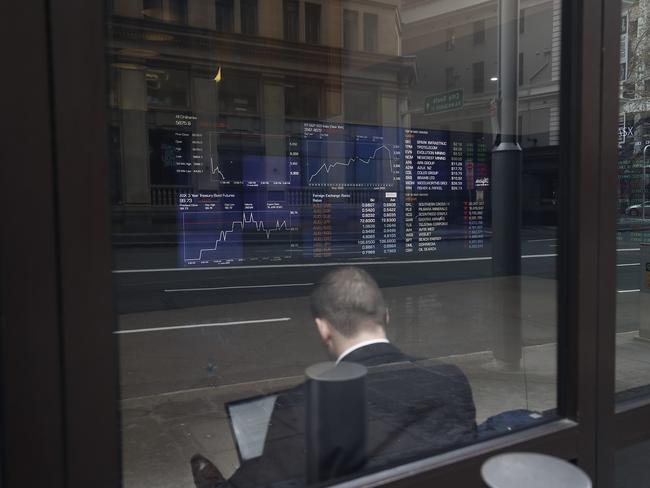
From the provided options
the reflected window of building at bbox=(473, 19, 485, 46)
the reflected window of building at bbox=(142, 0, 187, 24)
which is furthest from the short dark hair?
the reflected window of building at bbox=(473, 19, 485, 46)

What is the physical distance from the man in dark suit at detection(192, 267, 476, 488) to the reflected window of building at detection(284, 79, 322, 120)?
4448mm

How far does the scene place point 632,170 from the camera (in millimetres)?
2814

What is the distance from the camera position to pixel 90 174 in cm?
102

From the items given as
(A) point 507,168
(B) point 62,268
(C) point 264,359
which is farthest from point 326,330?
(C) point 264,359

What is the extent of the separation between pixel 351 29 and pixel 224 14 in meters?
1.42

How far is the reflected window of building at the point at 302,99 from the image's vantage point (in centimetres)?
689

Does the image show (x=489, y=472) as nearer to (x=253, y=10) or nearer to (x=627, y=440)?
(x=627, y=440)

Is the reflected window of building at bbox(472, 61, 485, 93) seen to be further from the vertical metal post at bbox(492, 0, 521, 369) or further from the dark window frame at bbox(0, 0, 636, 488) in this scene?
the dark window frame at bbox(0, 0, 636, 488)

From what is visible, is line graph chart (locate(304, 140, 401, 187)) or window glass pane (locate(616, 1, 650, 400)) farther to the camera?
line graph chart (locate(304, 140, 401, 187))

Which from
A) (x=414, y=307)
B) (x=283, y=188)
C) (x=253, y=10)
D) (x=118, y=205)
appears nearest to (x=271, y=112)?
(x=253, y=10)

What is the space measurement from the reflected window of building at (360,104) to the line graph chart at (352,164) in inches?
24.8

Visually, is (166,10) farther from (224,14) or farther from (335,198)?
(335,198)

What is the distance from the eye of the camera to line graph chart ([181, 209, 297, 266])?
544cm

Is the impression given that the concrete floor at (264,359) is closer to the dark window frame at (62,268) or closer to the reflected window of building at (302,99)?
the dark window frame at (62,268)
